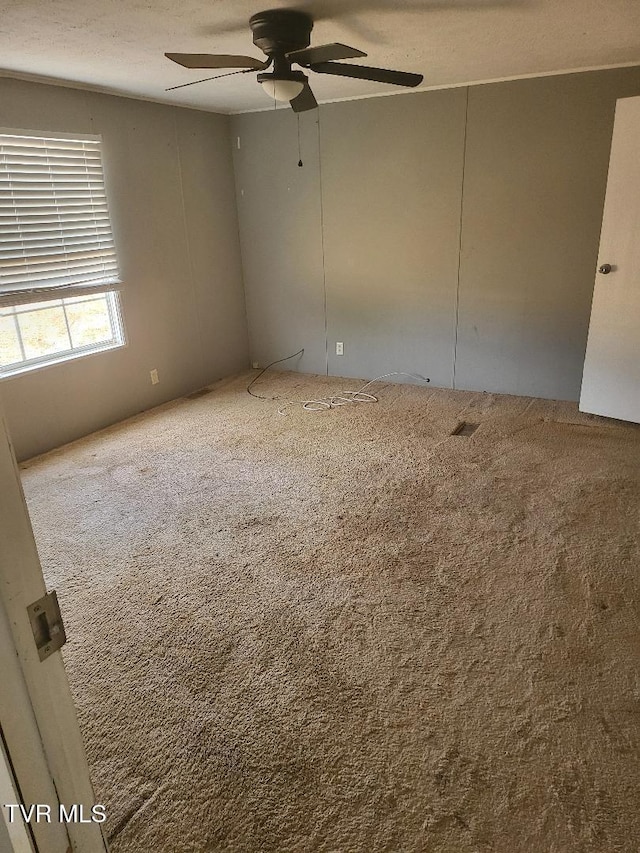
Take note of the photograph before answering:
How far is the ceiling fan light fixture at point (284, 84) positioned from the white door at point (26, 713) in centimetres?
267

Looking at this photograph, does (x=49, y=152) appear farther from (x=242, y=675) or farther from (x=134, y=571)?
(x=242, y=675)

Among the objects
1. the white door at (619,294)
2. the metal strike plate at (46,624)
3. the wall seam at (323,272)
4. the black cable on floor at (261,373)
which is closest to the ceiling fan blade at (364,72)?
the white door at (619,294)

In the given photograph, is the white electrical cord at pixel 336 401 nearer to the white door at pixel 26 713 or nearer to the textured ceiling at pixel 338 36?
the textured ceiling at pixel 338 36

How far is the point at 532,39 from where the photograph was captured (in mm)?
3072

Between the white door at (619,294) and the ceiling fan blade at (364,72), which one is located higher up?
the ceiling fan blade at (364,72)

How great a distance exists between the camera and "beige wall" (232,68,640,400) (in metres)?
4.13

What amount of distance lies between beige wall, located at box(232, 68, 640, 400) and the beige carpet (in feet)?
3.73

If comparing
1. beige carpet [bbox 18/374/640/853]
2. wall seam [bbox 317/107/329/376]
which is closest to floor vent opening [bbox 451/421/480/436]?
beige carpet [bbox 18/374/640/853]

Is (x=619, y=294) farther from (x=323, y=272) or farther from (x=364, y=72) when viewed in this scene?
(x=323, y=272)

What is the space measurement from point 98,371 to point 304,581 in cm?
269

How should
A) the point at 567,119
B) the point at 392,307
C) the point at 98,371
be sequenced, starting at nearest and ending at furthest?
1. the point at 567,119
2. the point at 98,371
3. the point at 392,307

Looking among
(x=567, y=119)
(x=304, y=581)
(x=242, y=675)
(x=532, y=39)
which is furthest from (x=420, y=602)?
(x=567, y=119)

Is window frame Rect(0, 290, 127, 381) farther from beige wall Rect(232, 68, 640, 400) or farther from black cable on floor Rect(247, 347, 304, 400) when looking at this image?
beige wall Rect(232, 68, 640, 400)

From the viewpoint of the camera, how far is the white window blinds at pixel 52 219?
3.54 metres
